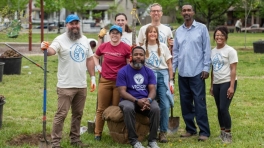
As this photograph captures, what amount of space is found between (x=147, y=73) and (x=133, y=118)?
2.23ft

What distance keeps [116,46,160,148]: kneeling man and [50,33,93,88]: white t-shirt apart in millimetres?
598

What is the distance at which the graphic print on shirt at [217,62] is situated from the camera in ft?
23.1

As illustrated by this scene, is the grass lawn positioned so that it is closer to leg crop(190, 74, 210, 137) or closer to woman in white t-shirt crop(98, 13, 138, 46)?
leg crop(190, 74, 210, 137)

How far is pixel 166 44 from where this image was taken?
752 cm

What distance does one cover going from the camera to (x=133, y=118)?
22.1 feet

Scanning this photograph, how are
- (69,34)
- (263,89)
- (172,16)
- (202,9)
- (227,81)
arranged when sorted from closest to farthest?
(69,34)
(227,81)
(263,89)
(202,9)
(172,16)

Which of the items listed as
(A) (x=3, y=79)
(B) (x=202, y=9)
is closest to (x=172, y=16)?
(B) (x=202, y=9)

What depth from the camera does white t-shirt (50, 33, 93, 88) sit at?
647 centimetres

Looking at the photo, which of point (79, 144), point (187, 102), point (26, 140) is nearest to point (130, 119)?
point (79, 144)

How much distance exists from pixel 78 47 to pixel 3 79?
754cm

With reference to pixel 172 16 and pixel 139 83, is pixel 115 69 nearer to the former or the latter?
pixel 139 83

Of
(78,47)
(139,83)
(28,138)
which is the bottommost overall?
(28,138)

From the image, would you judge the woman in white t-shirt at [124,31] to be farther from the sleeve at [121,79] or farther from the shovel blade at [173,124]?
the shovel blade at [173,124]

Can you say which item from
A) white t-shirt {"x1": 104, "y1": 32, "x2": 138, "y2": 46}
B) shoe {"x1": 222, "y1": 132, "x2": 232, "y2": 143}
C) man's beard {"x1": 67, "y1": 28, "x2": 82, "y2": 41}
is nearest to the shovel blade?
shoe {"x1": 222, "y1": 132, "x2": 232, "y2": 143}
